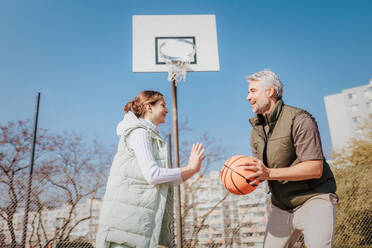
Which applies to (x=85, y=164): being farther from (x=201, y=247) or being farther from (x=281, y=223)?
(x=281, y=223)

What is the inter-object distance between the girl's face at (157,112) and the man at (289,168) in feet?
2.38

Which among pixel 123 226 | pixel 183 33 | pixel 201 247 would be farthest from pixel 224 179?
pixel 201 247

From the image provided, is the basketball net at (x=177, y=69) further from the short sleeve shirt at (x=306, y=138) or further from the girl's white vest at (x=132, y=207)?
the girl's white vest at (x=132, y=207)

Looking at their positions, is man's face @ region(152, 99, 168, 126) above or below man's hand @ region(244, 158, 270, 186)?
above

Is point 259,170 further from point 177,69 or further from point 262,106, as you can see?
point 177,69

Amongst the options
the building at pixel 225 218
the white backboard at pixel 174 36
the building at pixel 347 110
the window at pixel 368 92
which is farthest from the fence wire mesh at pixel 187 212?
the window at pixel 368 92

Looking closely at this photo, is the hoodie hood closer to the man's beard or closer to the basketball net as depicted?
the man's beard

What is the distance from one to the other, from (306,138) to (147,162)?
114 cm

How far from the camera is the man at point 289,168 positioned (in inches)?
82.2

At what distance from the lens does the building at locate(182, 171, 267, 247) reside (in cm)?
652

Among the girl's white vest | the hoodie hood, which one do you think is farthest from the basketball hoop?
the girl's white vest

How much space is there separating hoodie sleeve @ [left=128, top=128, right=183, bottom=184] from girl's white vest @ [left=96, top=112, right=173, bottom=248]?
52 mm

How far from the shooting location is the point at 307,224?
2.15 meters

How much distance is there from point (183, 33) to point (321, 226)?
4543mm
